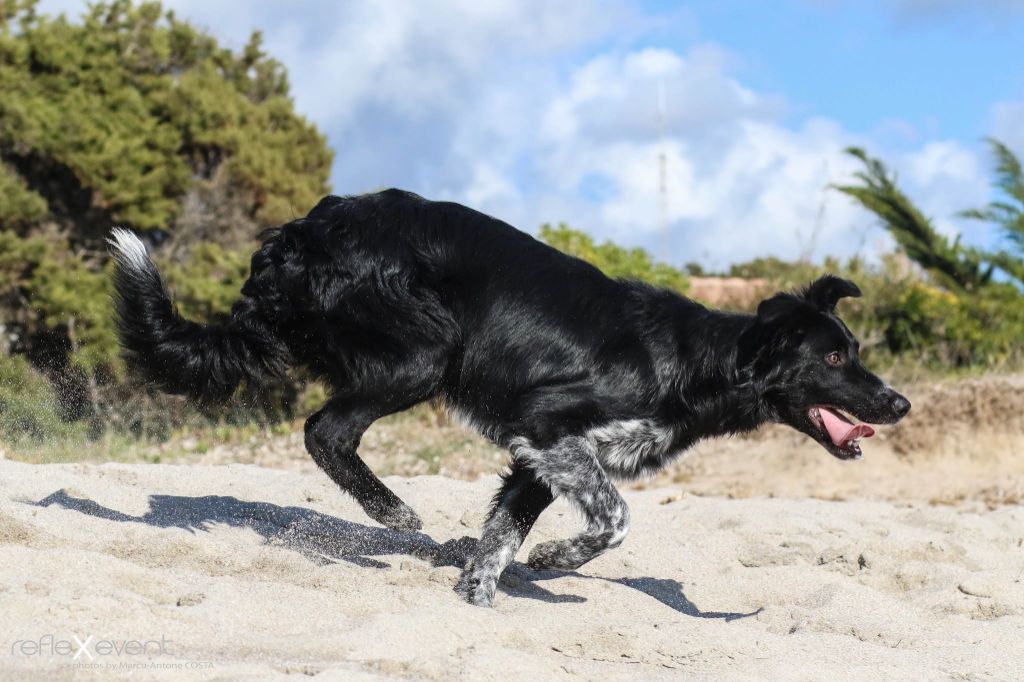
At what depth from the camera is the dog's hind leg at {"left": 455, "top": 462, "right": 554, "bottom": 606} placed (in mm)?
5121

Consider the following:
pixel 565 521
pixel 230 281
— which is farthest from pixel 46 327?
pixel 565 521

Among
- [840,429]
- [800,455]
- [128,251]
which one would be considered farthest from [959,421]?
[128,251]

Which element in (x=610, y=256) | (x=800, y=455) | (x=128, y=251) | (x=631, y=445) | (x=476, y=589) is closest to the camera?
(x=476, y=589)

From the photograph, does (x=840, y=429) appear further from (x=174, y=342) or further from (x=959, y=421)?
(x=959, y=421)

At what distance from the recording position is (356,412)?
535 cm

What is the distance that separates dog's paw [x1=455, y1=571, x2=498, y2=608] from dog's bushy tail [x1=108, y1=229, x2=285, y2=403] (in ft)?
4.64

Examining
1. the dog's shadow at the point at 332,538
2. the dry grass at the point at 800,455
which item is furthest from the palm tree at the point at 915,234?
the dog's shadow at the point at 332,538

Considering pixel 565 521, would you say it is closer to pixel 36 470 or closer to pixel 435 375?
pixel 435 375

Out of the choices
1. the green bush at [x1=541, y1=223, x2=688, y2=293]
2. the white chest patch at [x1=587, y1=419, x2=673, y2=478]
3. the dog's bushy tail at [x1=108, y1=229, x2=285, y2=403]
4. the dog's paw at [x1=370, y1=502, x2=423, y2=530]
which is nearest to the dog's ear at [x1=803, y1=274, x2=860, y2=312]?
the white chest patch at [x1=587, y1=419, x2=673, y2=478]

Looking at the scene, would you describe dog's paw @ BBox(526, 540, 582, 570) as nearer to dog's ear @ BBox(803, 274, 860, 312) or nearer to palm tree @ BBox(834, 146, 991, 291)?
dog's ear @ BBox(803, 274, 860, 312)

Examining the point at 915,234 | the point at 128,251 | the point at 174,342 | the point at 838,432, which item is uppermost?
the point at 915,234

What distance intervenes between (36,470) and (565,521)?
3.16m

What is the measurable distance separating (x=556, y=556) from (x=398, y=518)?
2.65 ft

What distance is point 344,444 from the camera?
5305 millimetres
